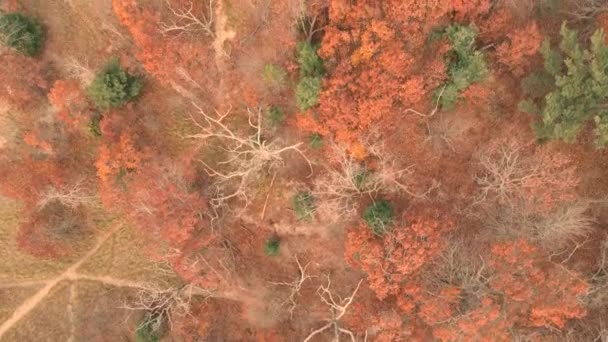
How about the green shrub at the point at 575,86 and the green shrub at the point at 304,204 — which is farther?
the green shrub at the point at 304,204

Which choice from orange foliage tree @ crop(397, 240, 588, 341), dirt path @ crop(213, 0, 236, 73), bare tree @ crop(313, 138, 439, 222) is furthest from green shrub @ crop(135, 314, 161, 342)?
dirt path @ crop(213, 0, 236, 73)

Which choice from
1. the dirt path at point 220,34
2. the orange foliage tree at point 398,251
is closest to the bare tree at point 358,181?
the orange foliage tree at point 398,251

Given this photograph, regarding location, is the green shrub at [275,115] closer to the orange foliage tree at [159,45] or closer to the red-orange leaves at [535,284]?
the orange foliage tree at [159,45]

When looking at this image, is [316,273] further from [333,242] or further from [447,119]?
[447,119]

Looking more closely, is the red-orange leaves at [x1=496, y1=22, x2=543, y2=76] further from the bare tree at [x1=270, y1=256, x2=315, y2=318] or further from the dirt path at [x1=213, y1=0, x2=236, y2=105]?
the bare tree at [x1=270, y1=256, x2=315, y2=318]

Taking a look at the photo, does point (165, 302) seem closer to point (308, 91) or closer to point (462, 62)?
point (308, 91)
